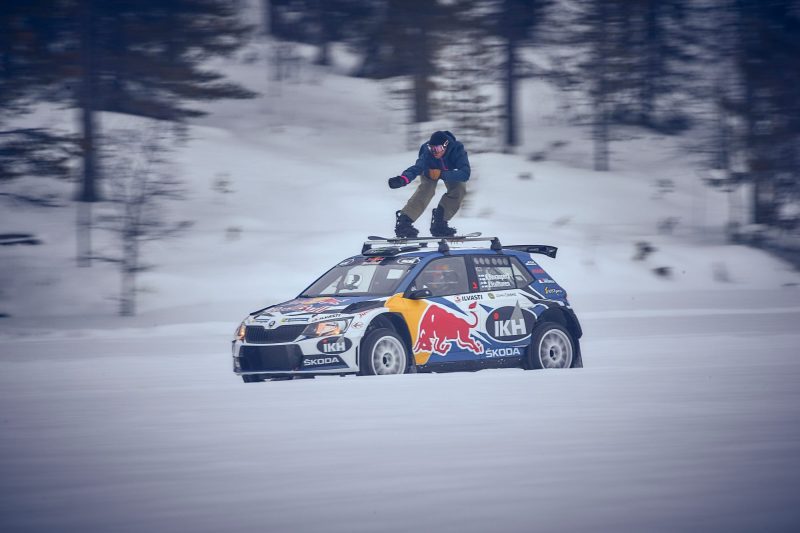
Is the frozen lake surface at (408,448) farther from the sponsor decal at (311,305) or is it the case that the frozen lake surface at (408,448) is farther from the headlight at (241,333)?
the sponsor decal at (311,305)

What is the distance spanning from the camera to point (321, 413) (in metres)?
11.7

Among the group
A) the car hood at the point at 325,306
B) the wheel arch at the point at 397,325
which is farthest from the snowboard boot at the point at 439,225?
the wheel arch at the point at 397,325

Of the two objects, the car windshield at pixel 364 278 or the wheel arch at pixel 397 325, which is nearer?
the wheel arch at pixel 397 325

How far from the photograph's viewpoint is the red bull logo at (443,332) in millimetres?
14789

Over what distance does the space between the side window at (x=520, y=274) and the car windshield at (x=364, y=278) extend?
1.35m

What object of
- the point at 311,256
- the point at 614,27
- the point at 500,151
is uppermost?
the point at 614,27

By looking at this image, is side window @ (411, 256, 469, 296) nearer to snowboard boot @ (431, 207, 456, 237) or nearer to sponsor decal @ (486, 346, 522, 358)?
sponsor decal @ (486, 346, 522, 358)

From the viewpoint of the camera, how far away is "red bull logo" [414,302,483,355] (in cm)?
1479

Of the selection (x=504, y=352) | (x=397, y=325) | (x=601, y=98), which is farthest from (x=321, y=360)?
(x=601, y=98)

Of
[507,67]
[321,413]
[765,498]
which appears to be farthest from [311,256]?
[765,498]

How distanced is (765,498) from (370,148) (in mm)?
31403

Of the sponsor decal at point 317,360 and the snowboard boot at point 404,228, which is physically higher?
the snowboard boot at point 404,228

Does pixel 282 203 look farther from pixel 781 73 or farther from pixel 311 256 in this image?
pixel 781 73

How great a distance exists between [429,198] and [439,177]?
0.95 ft
